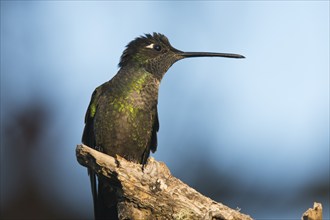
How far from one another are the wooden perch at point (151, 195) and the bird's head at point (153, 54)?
165 centimetres

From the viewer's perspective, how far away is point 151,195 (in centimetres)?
531

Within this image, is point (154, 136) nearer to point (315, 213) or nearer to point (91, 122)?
point (91, 122)

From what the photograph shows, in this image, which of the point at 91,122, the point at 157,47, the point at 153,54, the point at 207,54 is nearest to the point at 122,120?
the point at 91,122

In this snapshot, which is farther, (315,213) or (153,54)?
(153,54)

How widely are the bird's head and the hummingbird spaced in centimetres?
5

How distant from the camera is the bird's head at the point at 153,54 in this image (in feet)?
22.8

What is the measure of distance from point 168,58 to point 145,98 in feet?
2.16

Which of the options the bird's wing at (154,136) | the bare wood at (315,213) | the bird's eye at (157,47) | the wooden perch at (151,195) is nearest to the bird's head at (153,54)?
the bird's eye at (157,47)

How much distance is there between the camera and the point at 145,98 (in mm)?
6555

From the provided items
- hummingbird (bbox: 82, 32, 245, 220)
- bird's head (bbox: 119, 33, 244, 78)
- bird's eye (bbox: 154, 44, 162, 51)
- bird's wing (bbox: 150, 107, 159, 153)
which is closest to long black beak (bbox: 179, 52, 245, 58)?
bird's head (bbox: 119, 33, 244, 78)

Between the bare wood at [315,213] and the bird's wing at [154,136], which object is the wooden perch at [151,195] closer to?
the bare wood at [315,213]

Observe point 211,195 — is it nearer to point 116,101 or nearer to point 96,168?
point 116,101

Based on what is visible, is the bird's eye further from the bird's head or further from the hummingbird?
the hummingbird

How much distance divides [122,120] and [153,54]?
868mm
